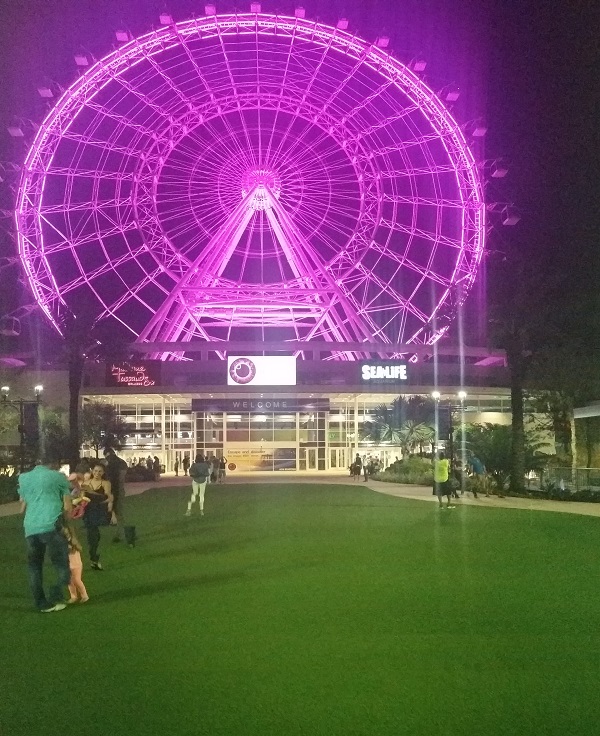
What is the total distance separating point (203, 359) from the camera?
65250mm

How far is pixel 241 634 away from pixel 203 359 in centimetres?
5737

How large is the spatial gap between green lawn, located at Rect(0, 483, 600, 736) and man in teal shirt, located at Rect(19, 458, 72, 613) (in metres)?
0.37

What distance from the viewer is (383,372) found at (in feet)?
185

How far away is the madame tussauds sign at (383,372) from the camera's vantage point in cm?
5634

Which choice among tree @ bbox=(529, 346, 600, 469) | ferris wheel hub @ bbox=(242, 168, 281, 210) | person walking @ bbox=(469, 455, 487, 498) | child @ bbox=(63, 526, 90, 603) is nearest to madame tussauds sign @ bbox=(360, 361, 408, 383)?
tree @ bbox=(529, 346, 600, 469)

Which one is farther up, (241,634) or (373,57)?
(373,57)

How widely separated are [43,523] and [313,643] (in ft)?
10.7

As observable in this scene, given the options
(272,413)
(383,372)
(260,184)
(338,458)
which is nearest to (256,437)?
(272,413)

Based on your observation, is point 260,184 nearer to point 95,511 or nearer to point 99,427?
point 99,427

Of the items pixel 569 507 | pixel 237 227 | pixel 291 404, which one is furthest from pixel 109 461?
pixel 291 404

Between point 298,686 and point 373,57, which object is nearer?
point 298,686

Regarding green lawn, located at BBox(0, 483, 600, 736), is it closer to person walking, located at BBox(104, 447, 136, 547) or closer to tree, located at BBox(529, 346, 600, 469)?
person walking, located at BBox(104, 447, 136, 547)

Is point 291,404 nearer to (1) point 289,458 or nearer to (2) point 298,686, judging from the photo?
(1) point 289,458

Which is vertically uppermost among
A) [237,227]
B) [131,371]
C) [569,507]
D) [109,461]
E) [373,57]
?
[373,57]
